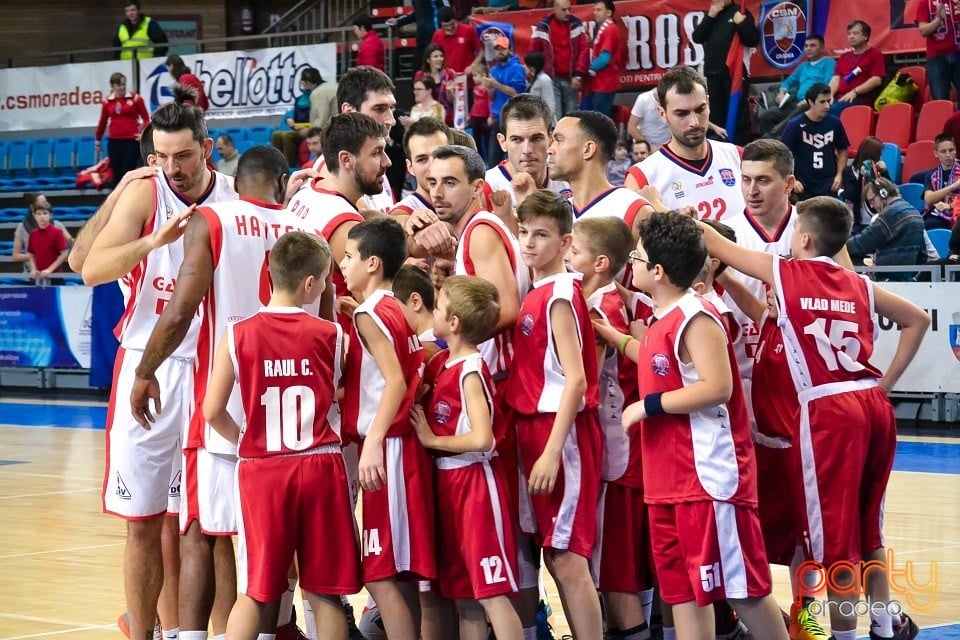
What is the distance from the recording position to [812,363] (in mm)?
5898

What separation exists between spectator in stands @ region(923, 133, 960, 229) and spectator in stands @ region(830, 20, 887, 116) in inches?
73.3

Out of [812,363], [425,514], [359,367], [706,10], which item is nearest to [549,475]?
[425,514]

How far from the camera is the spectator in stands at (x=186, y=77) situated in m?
20.8

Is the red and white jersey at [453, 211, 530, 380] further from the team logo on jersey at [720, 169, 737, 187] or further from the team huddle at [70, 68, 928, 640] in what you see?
the team logo on jersey at [720, 169, 737, 187]

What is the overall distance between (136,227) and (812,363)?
292cm

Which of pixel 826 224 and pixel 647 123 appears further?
pixel 647 123

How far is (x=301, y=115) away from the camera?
19.9 metres

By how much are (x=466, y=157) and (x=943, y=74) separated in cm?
1163

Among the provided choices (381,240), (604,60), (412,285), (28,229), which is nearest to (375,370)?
(412,285)

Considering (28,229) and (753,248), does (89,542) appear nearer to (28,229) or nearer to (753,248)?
(753,248)

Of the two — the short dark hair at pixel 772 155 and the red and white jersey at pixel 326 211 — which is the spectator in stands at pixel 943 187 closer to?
the short dark hair at pixel 772 155

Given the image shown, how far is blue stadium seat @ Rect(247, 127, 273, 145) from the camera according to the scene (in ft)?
70.3

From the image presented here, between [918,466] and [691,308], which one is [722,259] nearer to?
→ [691,308]

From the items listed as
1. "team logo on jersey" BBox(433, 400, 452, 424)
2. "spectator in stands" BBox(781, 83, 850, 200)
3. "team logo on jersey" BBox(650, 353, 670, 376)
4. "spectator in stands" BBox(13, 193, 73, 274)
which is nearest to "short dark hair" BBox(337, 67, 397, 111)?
"team logo on jersey" BBox(433, 400, 452, 424)
